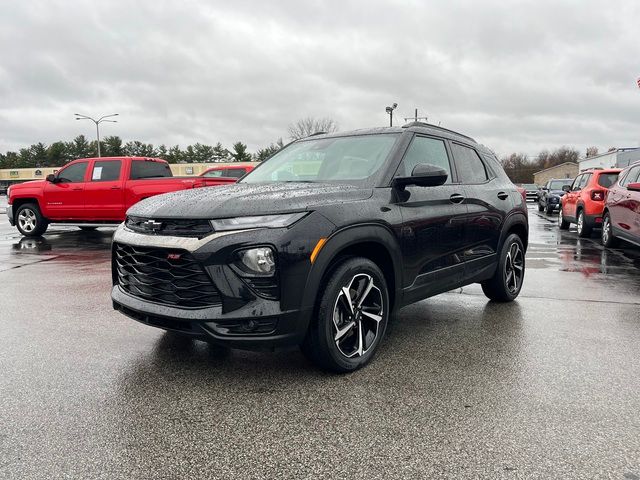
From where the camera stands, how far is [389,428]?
8.98 ft

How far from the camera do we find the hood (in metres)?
3.16

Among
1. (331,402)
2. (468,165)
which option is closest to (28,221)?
(468,165)

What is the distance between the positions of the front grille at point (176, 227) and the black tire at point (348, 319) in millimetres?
859

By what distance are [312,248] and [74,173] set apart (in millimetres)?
11053

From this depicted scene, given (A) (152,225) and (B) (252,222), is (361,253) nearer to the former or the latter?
(B) (252,222)

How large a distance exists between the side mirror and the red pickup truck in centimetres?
832

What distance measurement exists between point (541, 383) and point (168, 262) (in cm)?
254

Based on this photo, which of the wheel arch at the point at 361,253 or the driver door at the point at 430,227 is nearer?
the wheel arch at the point at 361,253

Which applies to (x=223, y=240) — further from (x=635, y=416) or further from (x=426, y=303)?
(x=426, y=303)

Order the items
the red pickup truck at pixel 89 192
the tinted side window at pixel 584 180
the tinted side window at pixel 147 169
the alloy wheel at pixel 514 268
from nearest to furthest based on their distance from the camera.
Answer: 1. the alloy wheel at pixel 514 268
2. the red pickup truck at pixel 89 192
3. the tinted side window at pixel 147 169
4. the tinted side window at pixel 584 180

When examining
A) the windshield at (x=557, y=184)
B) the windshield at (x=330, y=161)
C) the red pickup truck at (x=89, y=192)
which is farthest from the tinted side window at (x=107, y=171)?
the windshield at (x=557, y=184)

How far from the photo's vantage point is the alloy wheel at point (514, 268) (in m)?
5.61

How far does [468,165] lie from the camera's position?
16.7ft

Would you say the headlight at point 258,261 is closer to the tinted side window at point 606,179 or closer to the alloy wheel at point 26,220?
the tinted side window at point 606,179
